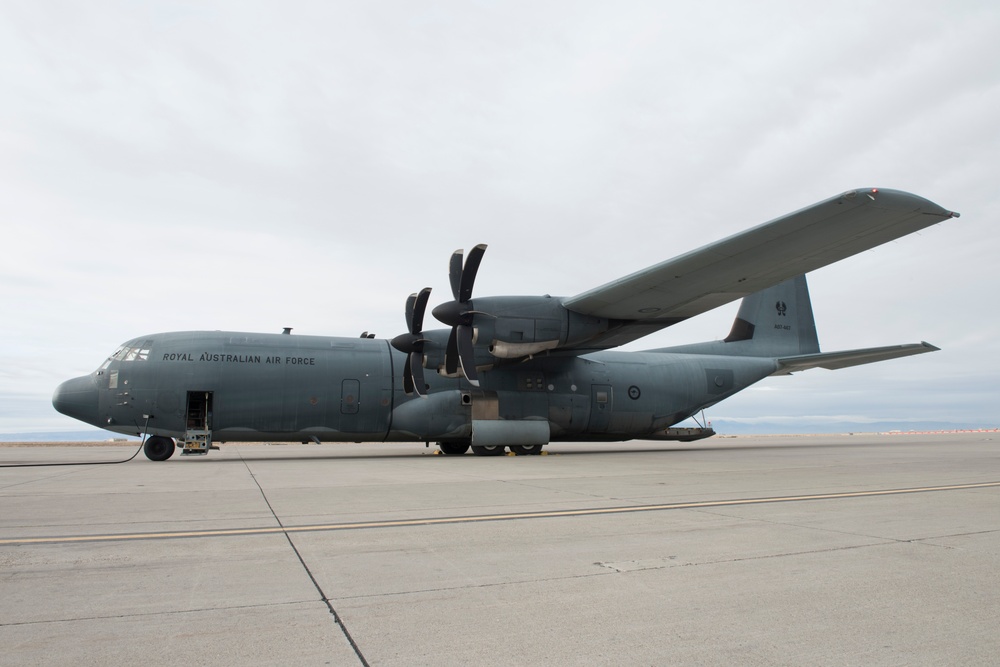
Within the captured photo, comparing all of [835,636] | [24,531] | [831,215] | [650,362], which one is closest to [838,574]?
[835,636]

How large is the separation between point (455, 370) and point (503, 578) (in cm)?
1309

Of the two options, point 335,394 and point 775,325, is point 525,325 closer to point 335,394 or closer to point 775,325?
point 335,394

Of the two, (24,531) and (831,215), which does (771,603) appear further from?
(831,215)

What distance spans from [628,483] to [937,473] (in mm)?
6044

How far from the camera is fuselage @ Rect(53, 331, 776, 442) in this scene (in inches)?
668

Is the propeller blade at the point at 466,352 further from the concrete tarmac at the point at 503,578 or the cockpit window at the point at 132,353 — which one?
the cockpit window at the point at 132,353

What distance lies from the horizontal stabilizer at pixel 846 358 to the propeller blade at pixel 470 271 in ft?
44.3

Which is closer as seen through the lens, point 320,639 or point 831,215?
point 320,639

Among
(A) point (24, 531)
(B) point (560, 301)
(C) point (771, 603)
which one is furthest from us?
(B) point (560, 301)

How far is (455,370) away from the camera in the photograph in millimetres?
17391

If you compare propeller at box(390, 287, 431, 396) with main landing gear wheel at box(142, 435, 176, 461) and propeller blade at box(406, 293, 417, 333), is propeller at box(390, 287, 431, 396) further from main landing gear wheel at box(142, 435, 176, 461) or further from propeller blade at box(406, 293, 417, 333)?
main landing gear wheel at box(142, 435, 176, 461)

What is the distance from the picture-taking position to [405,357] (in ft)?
63.7

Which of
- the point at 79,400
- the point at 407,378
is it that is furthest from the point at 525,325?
the point at 79,400

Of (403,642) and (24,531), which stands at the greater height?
(24,531)
